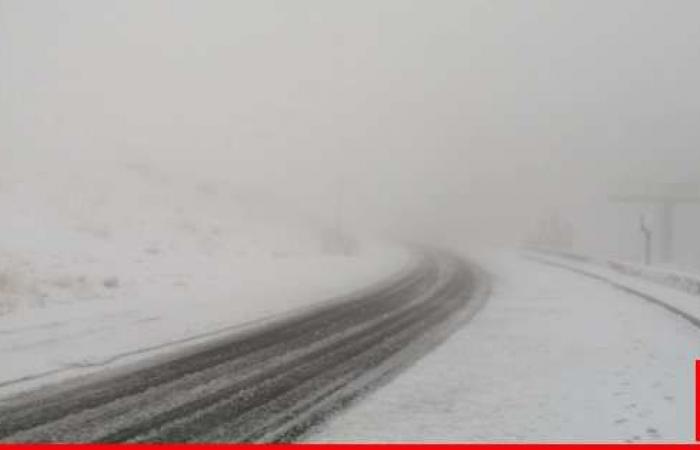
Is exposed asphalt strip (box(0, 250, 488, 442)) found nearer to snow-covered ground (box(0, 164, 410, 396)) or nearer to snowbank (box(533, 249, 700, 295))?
snow-covered ground (box(0, 164, 410, 396))

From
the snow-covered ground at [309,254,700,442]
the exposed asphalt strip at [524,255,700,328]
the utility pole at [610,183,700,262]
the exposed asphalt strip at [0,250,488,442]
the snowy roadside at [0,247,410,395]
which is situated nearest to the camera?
the exposed asphalt strip at [0,250,488,442]

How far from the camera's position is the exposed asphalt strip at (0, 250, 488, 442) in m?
8.05

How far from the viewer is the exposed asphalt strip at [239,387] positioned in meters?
8.05

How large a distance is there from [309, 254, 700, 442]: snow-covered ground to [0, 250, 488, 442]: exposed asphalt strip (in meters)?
0.56

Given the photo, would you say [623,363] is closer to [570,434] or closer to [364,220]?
[570,434]

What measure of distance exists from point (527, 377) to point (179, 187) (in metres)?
41.5

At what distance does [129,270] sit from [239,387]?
47.7 ft

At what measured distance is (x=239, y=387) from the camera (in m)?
10.1

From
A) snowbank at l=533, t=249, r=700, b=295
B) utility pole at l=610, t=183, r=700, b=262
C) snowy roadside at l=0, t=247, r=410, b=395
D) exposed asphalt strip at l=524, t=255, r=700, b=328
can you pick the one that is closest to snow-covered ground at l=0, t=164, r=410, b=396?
snowy roadside at l=0, t=247, r=410, b=395

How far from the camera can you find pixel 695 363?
12.9 meters

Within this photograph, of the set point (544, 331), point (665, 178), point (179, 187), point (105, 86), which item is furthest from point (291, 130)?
point (544, 331)

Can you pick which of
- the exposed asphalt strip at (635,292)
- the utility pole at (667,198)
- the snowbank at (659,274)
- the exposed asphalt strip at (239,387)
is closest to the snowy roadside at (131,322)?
the exposed asphalt strip at (239,387)

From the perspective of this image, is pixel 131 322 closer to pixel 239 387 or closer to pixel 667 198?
pixel 239 387

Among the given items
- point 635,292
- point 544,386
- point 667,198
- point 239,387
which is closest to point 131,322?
point 239,387
